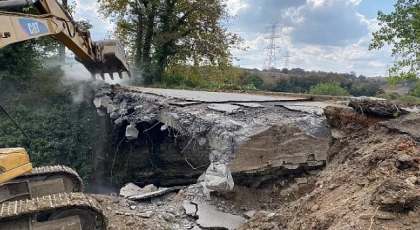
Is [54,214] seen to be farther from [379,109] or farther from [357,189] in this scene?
[379,109]

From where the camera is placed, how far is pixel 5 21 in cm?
415

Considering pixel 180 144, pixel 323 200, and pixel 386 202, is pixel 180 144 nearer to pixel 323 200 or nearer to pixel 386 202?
pixel 323 200

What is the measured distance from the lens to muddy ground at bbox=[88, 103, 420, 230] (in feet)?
6.85

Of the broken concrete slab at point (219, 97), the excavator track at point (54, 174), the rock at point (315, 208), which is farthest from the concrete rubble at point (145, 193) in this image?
the rock at point (315, 208)

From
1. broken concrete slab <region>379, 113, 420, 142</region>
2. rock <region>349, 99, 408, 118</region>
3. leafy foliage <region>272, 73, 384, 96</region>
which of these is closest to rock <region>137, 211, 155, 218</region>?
rock <region>349, 99, 408, 118</region>

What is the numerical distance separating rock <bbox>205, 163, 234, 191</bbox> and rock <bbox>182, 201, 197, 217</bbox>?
15.4 inches

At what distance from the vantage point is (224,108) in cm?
598

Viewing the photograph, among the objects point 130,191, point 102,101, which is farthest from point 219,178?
point 102,101

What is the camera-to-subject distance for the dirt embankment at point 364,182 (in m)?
2.08

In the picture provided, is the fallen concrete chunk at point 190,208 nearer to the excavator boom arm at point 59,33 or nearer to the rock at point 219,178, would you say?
the rock at point 219,178

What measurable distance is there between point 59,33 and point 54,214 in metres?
2.74

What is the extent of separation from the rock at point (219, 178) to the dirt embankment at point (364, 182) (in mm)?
964

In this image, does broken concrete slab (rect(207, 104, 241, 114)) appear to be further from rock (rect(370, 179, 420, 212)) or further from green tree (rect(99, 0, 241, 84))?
green tree (rect(99, 0, 241, 84))

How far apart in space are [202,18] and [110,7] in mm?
4556
